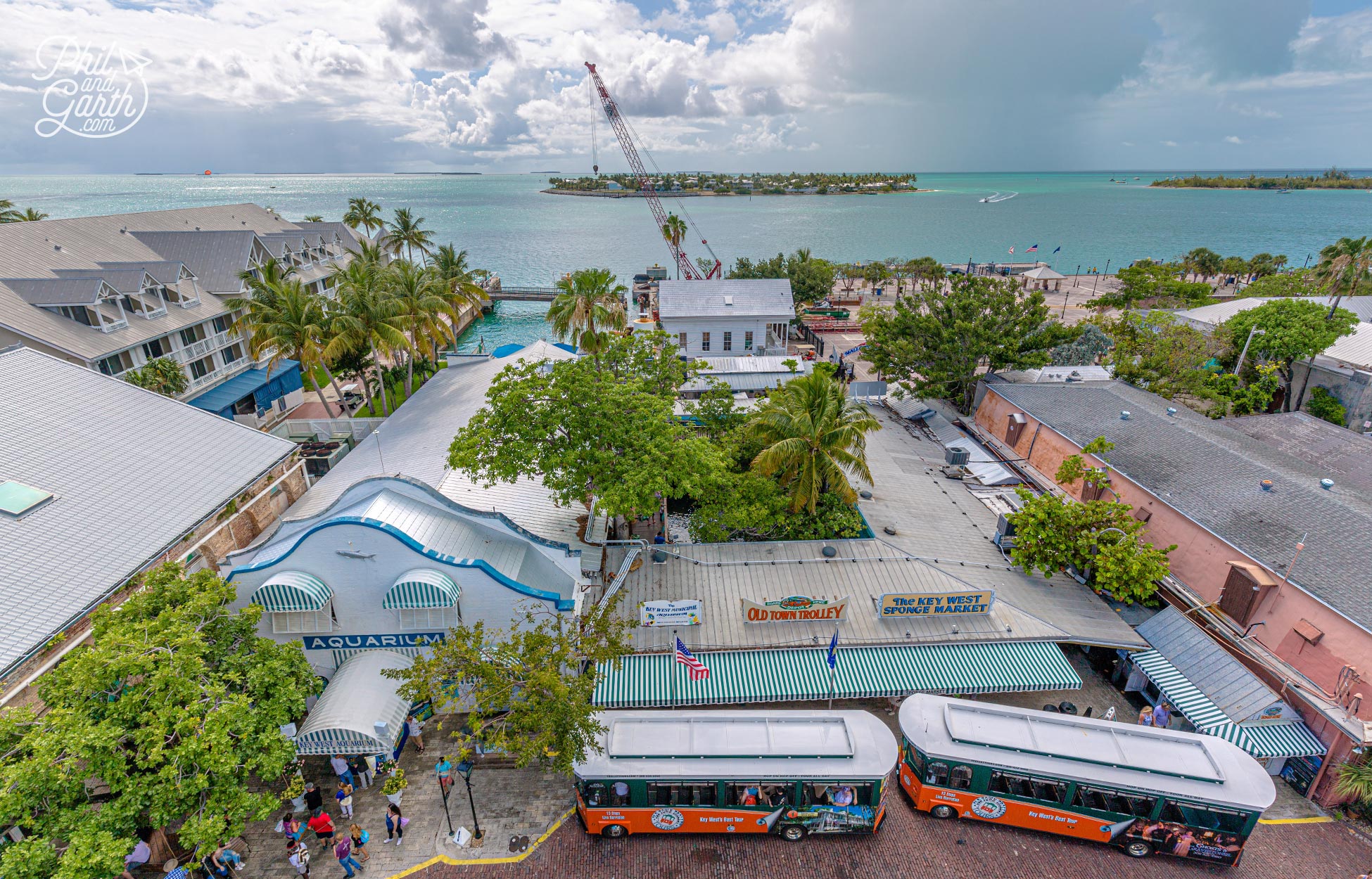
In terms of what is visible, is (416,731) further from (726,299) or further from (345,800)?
(726,299)

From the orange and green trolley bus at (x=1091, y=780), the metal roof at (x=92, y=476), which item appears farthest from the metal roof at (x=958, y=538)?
the metal roof at (x=92, y=476)

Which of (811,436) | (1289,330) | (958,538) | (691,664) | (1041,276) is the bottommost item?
(691,664)

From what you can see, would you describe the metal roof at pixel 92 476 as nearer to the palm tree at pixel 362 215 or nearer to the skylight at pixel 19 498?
the skylight at pixel 19 498

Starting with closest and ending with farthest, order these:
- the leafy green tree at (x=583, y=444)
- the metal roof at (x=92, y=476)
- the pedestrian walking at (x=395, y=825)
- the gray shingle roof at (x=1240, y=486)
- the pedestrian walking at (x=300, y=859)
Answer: the pedestrian walking at (x=300, y=859), the pedestrian walking at (x=395, y=825), the metal roof at (x=92, y=476), the gray shingle roof at (x=1240, y=486), the leafy green tree at (x=583, y=444)

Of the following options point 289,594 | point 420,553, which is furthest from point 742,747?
point 289,594

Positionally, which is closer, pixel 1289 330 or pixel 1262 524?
pixel 1262 524

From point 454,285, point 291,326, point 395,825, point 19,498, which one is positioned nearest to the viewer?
point 395,825

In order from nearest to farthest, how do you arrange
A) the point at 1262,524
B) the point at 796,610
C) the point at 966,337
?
the point at 796,610 → the point at 1262,524 → the point at 966,337

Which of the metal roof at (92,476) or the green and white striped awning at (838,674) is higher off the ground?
the metal roof at (92,476)
